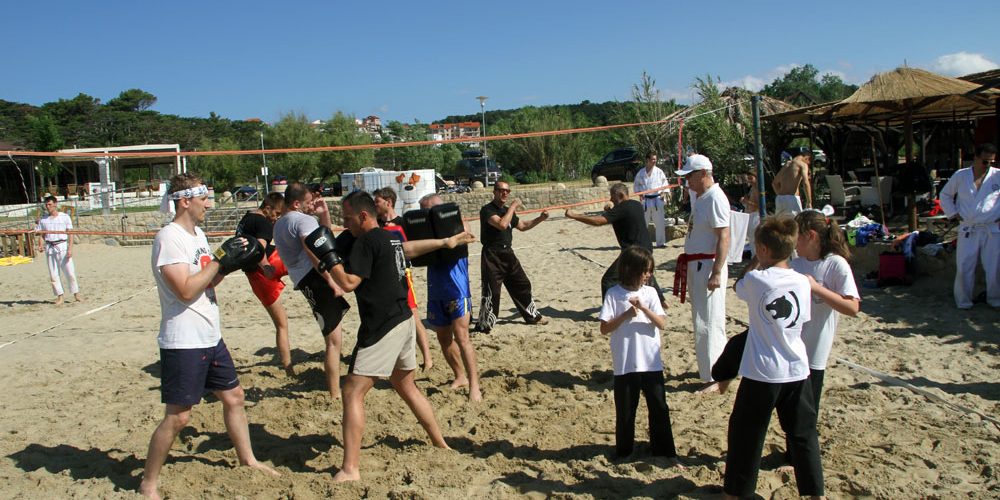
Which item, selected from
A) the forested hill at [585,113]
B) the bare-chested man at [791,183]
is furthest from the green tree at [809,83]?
the bare-chested man at [791,183]

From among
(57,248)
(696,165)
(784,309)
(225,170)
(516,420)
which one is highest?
(225,170)

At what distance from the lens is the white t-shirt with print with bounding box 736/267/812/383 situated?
3059mm

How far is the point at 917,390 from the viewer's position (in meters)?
4.74

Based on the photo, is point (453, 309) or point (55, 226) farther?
point (55, 226)

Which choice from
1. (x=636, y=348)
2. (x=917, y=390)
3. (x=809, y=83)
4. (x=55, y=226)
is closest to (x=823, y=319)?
(x=636, y=348)

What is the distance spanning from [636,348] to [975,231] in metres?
5.08

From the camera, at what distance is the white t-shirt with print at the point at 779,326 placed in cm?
306

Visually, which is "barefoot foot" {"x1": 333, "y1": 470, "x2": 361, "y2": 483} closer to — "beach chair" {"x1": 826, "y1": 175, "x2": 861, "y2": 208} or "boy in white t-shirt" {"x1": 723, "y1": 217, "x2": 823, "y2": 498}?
"boy in white t-shirt" {"x1": 723, "y1": 217, "x2": 823, "y2": 498}

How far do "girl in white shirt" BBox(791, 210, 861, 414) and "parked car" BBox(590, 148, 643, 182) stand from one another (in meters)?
22.2

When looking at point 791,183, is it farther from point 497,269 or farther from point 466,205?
point 466,205

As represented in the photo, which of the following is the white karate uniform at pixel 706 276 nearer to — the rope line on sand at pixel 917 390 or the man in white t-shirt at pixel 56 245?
the rope line on sand at pixel 917 390

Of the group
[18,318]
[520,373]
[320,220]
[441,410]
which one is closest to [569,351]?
[520,373]

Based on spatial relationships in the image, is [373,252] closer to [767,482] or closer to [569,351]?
[767,482]

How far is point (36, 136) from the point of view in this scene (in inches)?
1623
